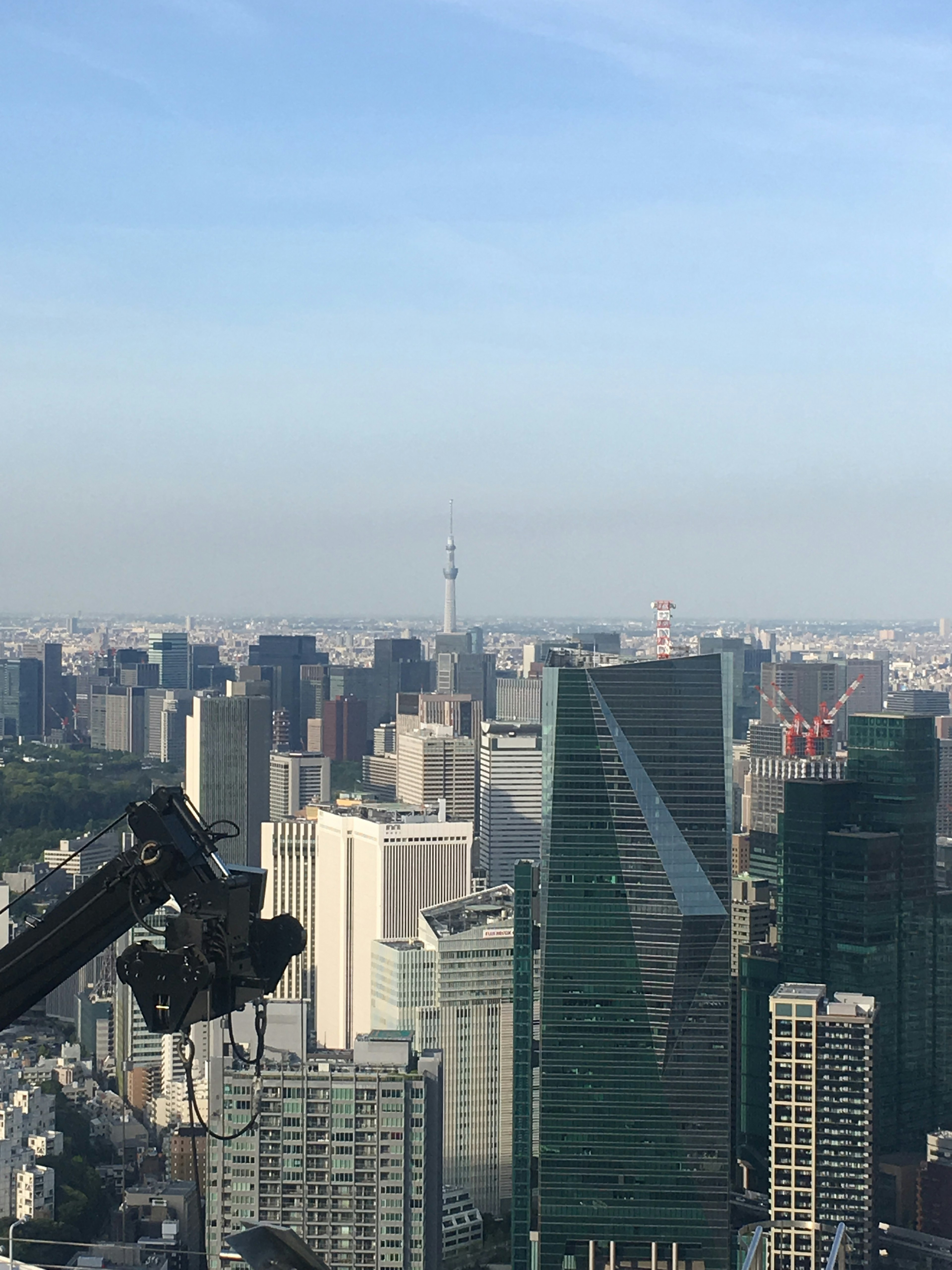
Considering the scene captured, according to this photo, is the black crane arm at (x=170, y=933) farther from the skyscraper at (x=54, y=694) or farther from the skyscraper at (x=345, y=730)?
the skyscraper at (x=54, y=694)

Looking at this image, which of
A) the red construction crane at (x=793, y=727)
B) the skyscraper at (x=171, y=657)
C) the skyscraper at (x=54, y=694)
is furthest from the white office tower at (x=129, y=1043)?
the skyscraper at (x=171, y=657)

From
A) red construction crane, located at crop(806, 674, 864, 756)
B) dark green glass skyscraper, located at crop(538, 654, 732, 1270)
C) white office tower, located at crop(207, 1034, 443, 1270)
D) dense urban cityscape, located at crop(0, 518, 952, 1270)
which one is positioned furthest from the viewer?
red construction crane, located at crop(806, 674, 864, 756)

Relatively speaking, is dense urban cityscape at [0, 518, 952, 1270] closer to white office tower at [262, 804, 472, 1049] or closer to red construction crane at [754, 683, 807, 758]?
white office tower at [262, 804, 472, 1049]

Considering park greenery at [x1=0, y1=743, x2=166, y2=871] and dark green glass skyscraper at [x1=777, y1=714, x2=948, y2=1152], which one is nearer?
dark green glass skyscraper at [x1=777, y1=714, x2=948, y2=1152]

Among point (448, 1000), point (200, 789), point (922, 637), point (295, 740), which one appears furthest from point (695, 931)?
point (295, 740)

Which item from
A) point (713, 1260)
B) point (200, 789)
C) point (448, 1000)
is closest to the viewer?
point (713, 1260)

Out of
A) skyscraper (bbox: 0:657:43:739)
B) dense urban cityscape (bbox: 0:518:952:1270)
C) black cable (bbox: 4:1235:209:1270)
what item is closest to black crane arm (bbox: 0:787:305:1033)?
black cable (bbox: 4:1235:209:1270)

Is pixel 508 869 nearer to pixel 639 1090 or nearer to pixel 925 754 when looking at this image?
pixel 925 754
